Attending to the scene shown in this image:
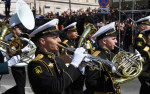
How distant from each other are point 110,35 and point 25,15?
5.47 ft

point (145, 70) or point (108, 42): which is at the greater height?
point (108, 42)

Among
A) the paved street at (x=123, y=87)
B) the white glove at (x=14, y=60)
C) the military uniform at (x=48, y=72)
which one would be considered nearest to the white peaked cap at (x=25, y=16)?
the white glove at (x=14, y=60)

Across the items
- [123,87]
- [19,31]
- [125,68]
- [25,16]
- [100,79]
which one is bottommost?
[123,87]

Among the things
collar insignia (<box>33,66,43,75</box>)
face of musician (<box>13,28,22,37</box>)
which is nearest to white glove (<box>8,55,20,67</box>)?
face of musician (<box>13,28,22,37</box>)

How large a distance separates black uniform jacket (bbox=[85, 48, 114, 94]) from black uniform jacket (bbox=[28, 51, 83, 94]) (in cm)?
60

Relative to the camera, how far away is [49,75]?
3186mm

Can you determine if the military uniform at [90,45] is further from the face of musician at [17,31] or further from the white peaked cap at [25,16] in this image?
the white peaked cap at [25,16]

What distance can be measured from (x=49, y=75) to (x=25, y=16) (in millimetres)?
2102

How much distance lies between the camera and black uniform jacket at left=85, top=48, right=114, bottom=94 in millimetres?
3715

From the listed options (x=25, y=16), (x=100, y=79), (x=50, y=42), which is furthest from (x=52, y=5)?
(x=50, y=42)

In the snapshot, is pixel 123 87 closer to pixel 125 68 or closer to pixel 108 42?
pixel 108 42

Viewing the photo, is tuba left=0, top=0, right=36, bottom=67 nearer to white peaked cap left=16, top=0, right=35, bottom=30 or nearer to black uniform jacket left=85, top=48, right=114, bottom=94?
white peaked cap left=16, top=0, right=35, bottom=30

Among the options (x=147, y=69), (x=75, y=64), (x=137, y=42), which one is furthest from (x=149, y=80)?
(x=75, y=64)

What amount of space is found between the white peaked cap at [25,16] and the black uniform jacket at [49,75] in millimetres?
1338
